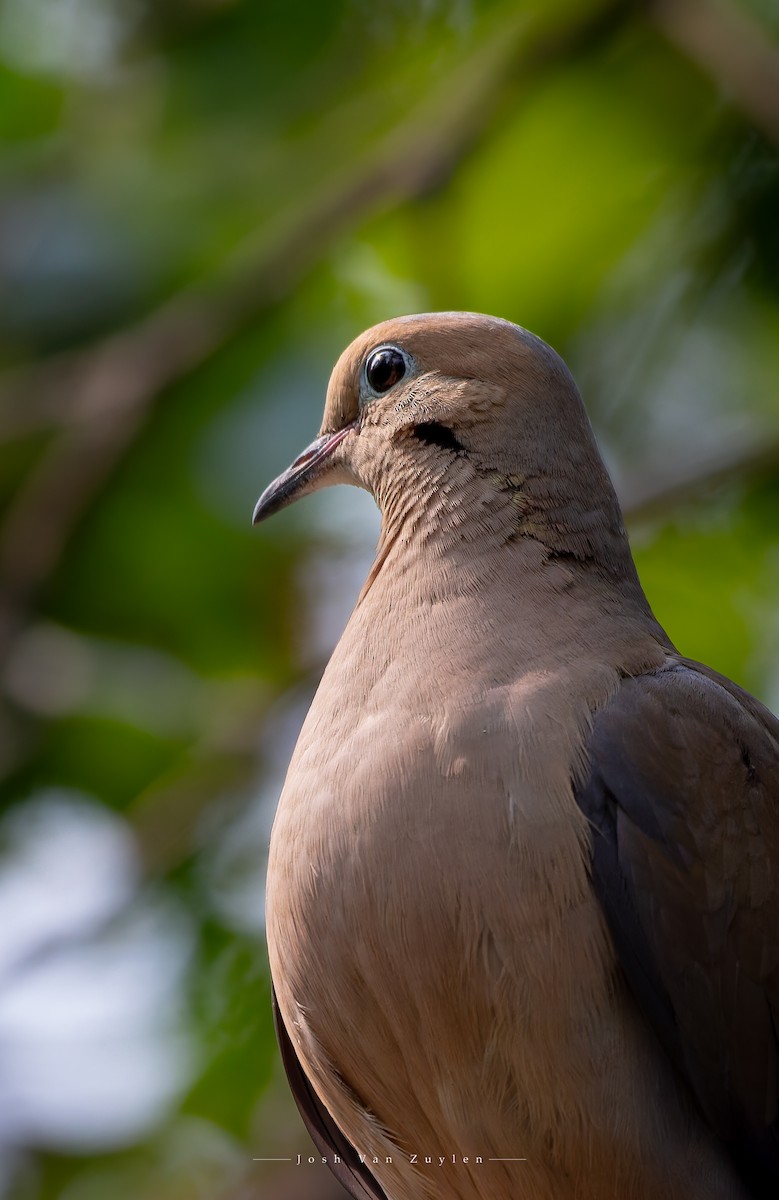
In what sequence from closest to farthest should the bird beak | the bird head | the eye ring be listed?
the bird head
the eye ring
the bird beak

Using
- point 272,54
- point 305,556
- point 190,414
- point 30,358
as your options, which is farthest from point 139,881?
point 272,54

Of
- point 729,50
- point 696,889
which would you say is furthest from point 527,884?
point 729,50

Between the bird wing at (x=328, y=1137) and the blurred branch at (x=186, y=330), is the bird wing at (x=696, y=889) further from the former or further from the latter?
the blurred branch at (x=186, y=330)

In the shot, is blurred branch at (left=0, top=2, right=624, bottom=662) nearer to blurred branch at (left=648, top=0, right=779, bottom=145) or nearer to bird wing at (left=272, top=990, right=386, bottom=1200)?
blurred branch at (left=648, top=0, right=779, bottom=145)

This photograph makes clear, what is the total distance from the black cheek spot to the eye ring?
133mm

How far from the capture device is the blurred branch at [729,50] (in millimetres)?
4113

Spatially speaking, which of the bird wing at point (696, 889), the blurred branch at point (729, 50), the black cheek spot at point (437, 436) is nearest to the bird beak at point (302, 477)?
the black cheek spot at point (437, 436)

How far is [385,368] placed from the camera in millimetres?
2701

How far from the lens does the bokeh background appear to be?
4469mm

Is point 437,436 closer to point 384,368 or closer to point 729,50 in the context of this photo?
point 384,368

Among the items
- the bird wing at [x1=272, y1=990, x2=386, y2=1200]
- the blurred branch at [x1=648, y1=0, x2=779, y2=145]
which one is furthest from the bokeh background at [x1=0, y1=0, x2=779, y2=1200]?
the bird wing at [x1=272, y1=990, x2=386, y2=1200]

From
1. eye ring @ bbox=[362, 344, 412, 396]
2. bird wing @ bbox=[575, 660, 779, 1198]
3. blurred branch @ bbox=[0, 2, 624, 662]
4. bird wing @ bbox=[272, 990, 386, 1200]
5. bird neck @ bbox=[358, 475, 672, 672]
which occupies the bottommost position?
bird wing @ bbox=[272, 990, 386, 1200]

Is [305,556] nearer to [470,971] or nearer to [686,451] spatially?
[686,451]

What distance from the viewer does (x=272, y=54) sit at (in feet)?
15.8
